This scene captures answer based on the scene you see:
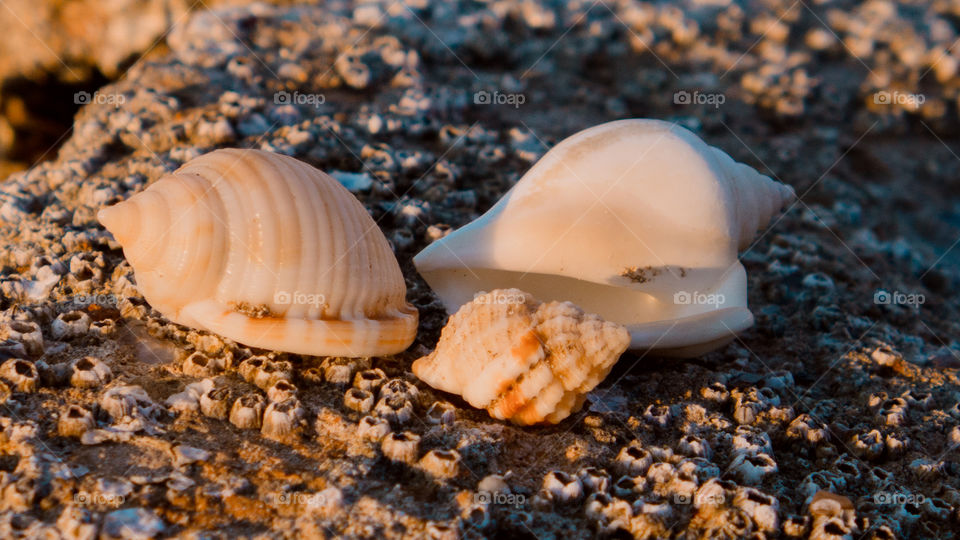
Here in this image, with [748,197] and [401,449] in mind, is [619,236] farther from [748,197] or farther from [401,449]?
[401,449]

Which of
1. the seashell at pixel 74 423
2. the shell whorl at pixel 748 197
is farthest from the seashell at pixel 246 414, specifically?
the shell whorl at pixel 748 197

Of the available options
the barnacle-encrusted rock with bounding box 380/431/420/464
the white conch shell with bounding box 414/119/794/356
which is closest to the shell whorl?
the white conch shell with bounding box 414/119/794/356

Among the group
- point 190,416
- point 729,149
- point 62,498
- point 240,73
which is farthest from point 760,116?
point 62,498

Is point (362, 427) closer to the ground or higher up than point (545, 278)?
closer to the ground

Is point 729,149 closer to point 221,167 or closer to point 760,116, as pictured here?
point 760,116

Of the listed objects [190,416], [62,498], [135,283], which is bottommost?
[62,498]

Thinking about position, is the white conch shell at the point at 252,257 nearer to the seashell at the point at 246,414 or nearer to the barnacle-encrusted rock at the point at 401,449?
the seashell at the point at 246,414

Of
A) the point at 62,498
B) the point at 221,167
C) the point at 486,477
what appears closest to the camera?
the point at 62,498
